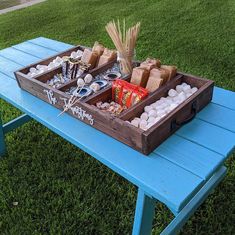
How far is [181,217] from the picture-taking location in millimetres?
1442

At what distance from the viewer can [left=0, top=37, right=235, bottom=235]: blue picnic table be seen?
103 centimetres

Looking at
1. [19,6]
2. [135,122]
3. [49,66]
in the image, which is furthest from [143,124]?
[19,6]

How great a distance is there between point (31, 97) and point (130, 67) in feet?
1.51

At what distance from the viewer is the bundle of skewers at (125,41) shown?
146 centimetres

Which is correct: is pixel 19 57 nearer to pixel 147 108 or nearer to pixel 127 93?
pixel 127 93

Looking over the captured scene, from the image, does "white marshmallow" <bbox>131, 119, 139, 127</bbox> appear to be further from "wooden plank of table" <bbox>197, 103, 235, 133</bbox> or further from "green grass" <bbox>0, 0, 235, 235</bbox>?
"green grass" <bbox>0, 0, 235, 235</bbox>

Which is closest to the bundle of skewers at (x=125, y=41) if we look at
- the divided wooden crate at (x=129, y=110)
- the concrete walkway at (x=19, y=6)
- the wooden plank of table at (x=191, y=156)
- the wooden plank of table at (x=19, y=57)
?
the divided wooden crate at (x=129, y=110)

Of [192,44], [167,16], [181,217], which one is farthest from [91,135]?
[167,16]

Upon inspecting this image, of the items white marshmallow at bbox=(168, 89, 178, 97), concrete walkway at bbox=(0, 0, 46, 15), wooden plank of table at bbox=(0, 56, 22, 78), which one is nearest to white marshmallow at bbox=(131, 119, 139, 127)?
white marshmallow at bbox=(168, 89, 178, 97)

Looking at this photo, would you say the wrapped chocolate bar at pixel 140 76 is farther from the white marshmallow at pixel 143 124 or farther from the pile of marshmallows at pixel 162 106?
the white marshmallow at pixel 143 124

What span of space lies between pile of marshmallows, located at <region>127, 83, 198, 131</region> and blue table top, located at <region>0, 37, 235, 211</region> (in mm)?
86

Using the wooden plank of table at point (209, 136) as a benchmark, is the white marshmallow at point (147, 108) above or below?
above

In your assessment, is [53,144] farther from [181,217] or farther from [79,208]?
[181,217]

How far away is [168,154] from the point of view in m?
1.13
